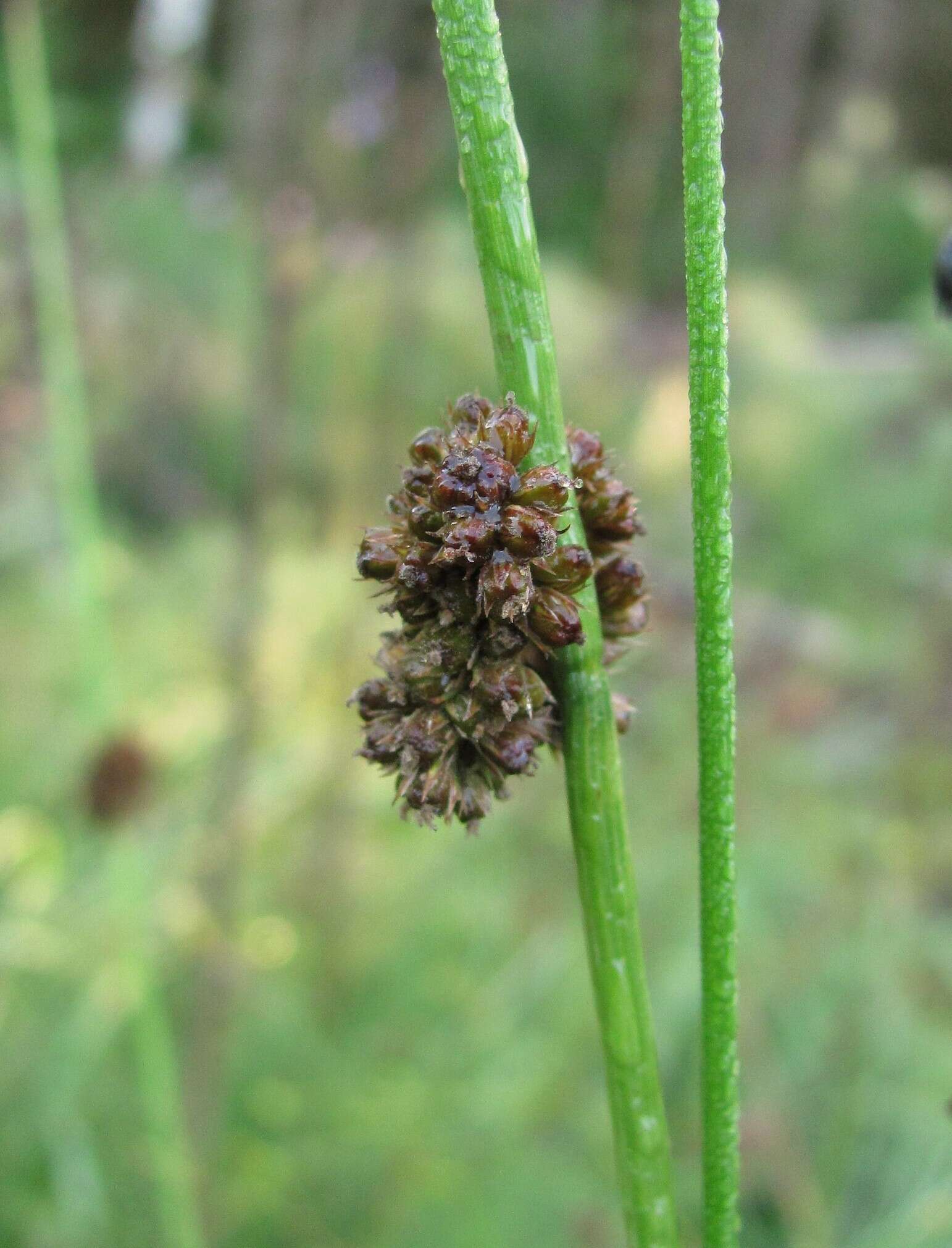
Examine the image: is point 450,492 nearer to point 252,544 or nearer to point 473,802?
point 473,802

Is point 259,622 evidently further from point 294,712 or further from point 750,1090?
point 750,1090

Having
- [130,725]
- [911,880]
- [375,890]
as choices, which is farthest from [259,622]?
[911,880]

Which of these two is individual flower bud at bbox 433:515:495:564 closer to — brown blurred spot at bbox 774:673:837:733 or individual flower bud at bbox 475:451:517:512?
individual flower bud at bbox 475:451:517:512

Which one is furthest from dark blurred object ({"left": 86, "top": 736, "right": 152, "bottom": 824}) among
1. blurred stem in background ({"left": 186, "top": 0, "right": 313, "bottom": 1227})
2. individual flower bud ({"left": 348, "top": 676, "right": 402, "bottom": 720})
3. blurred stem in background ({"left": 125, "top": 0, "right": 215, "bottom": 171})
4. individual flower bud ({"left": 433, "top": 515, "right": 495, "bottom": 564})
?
blurred stem in background ({"left": 125, "top": 0, "right": 215, "bottom": 171})

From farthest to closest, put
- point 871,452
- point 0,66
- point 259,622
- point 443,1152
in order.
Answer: point 0,66 < point 871,452 < point 259,622 < point 443,1152

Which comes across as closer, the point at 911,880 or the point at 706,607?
the point at 706,607

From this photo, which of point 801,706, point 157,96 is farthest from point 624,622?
point 157,96
